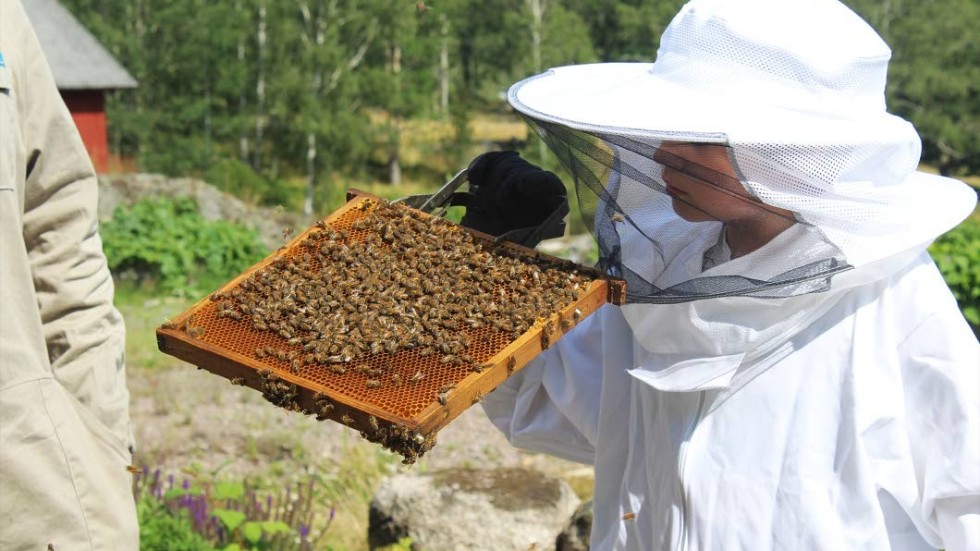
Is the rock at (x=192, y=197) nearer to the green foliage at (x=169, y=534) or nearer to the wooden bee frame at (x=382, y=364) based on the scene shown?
the green foliage at (x=169, y=534)

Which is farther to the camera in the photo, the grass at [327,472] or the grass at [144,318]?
the grass at [144,318]

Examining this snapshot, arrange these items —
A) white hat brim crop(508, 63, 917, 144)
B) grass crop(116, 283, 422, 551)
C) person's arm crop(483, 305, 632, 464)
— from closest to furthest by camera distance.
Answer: white hat brim crop(508, 63, 917, 144) < person's arm crop(483, 305, 632, 464) < grass crop(116, 283, 422, 551)

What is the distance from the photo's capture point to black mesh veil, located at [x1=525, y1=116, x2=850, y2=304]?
2.32m

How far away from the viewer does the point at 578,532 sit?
15.2 ft

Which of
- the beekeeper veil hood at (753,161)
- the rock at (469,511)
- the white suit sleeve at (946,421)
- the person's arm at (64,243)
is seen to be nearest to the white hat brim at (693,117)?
the beekeeper veil hood at (753,161)

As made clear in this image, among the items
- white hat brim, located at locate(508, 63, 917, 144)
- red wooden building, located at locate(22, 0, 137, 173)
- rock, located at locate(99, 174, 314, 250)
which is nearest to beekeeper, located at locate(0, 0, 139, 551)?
white hat brim, located at locate(508, 63, 917, 144)

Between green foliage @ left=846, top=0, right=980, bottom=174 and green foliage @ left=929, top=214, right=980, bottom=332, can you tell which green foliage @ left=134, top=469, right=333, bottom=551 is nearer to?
green foliage @ left=929, top=214, right=980, bottom=332

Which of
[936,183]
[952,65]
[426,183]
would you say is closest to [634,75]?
[936,183]

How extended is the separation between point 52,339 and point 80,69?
75.7ft

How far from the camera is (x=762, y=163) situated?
2283mm

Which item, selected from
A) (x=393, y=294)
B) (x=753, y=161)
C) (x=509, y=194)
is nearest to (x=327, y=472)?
(x=509, y=194)

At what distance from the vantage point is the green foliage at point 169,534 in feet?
13.7

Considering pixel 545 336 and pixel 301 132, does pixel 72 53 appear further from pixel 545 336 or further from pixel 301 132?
pixel 545 336

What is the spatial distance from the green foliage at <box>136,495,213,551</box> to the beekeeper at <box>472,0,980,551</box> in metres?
2.33
